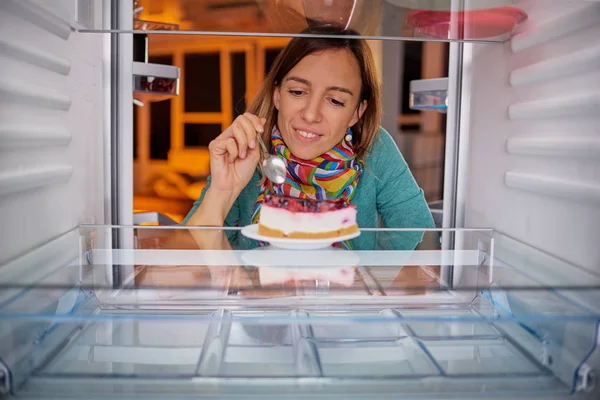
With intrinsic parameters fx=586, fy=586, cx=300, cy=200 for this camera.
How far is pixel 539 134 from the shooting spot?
104 cm

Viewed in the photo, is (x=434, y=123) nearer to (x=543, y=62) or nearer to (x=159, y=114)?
(x=159, y=114)

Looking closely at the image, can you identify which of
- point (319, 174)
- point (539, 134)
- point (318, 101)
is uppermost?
point (318, 101)

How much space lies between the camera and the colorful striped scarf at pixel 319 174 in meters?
1.71

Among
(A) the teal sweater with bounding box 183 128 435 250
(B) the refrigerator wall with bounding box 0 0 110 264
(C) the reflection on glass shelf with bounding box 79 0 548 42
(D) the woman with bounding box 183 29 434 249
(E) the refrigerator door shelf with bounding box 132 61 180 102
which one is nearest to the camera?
(B) the refrigerator wall with bounding box 0 0 110 264

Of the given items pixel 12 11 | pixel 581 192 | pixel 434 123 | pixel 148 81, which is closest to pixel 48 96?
pixel 12 11

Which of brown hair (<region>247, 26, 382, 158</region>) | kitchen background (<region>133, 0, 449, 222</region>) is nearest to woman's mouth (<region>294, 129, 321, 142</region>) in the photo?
brown hair (<region>247, 26, 382, 158</region>)

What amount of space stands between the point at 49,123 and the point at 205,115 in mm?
2713

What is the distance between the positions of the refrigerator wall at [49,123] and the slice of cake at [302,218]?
1.24 ft

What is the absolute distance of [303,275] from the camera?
0.84m

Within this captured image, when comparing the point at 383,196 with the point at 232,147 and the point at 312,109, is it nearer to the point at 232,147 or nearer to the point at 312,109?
the point at 312,109

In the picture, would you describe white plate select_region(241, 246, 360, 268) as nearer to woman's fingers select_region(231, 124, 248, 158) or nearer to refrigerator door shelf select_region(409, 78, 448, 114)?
Answer: woman's fingers select_region(231, 124, 248, 158)

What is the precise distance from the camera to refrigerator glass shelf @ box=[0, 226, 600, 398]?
680mm

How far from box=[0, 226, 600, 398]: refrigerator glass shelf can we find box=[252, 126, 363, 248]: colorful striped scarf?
26.3 inches

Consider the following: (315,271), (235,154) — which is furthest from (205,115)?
(315,271)
